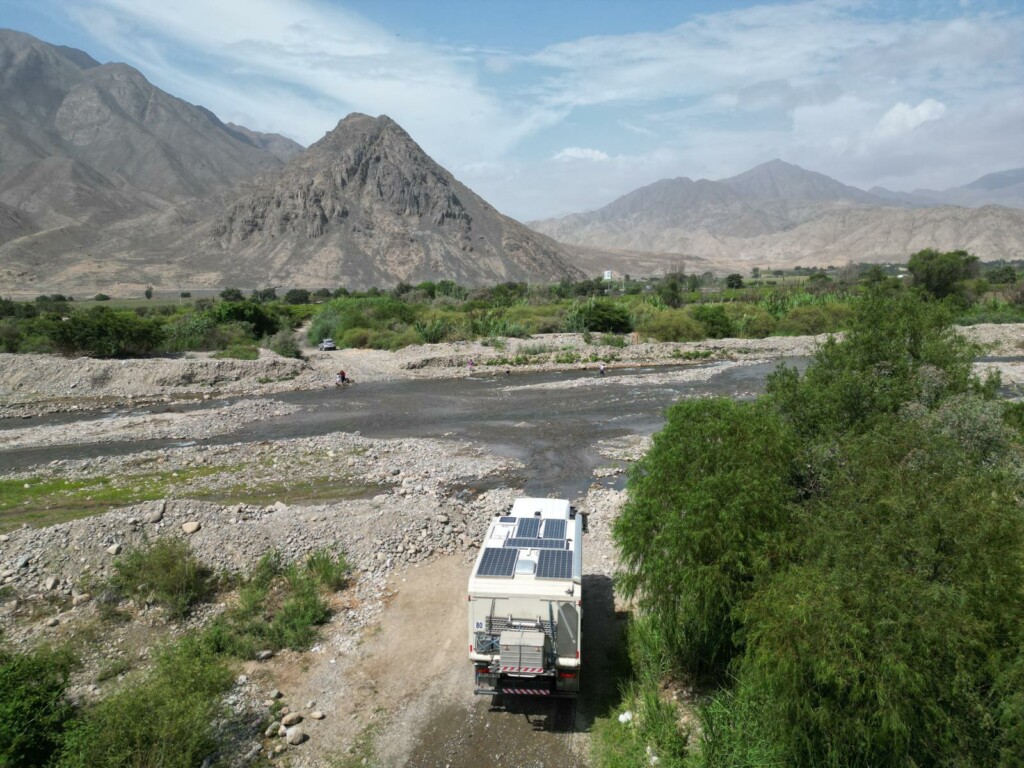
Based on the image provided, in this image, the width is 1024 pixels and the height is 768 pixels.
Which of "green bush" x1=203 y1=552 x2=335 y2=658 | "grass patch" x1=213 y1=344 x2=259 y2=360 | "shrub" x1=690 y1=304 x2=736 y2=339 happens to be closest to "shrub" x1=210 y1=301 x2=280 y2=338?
"grass patch" x1=213 y1=344 x2=259 y2=360

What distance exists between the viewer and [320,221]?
15625cm

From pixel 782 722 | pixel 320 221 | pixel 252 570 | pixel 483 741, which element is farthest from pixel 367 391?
pixel 320 221

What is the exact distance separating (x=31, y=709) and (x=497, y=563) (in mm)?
7059

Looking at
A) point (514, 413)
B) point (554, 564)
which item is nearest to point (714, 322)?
point (514, 413)

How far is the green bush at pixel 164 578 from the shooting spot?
14.2m

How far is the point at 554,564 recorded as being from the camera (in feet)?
36.1

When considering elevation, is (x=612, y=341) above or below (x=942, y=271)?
below

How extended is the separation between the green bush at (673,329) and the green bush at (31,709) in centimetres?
5891

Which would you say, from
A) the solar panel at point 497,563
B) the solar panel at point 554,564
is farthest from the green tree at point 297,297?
the solar panel at point 554,564

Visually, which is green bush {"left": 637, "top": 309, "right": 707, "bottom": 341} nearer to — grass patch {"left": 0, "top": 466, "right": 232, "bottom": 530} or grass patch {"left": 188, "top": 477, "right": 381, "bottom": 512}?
grass patch {"left": 188, "top": 477, "right": 381, "bottom": 512}

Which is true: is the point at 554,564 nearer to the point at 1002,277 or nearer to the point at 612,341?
the point at 612,341

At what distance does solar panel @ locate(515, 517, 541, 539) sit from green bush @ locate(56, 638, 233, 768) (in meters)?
5.97

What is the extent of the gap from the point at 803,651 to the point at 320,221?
163 metres

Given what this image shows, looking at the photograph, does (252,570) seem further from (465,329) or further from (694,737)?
(465,329)
